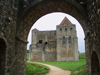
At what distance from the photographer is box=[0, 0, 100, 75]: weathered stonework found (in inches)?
211

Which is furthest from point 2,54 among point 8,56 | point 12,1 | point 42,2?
point 42,2

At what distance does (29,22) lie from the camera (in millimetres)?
8789

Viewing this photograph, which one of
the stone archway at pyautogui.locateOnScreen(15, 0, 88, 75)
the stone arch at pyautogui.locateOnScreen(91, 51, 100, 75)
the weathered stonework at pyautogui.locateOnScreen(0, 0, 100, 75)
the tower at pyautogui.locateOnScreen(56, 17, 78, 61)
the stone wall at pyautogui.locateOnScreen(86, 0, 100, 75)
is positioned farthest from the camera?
the tower at pyautogui.locateOnScreen(56, 17, 78, 61)

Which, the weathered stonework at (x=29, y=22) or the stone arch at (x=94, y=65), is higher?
the weathered stonework at (x=29, y=22)

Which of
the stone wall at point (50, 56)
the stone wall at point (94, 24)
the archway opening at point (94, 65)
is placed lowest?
the stone wall at point (50, 56)

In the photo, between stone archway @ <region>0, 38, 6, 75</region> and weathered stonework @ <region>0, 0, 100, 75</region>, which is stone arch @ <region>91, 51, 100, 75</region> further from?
stone archway @ <region>0, 38, 6, 75</region>

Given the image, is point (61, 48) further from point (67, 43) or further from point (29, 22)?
point (29, 22)

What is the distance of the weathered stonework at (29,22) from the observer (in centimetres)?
536

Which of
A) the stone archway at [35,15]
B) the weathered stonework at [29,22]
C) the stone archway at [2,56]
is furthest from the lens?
the stone archway at [35,15]

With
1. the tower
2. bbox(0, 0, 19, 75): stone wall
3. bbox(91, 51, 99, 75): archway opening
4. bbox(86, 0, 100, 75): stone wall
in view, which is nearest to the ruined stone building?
the tower

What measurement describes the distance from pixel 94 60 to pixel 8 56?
4731mm

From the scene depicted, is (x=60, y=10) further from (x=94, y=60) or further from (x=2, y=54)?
(x=2, y=54)

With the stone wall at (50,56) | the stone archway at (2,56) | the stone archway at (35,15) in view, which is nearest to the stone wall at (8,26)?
the stone archway at (2,56)

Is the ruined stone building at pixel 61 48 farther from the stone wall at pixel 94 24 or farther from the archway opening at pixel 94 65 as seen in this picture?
the stone wall at pixel 94 24
